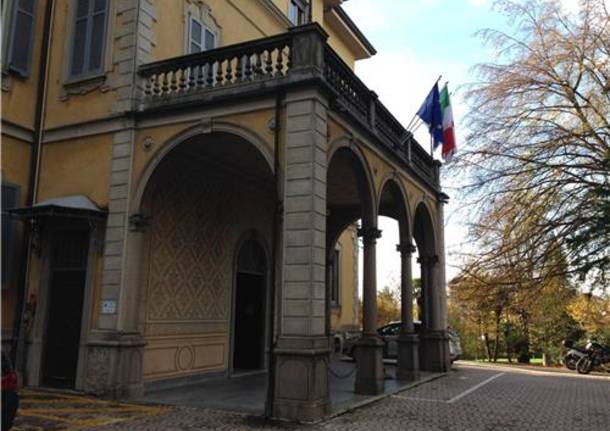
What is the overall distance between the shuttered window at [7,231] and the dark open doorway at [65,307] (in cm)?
74

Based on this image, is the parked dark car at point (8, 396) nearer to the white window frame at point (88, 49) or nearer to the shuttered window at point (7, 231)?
the shuttered window at point (7, 231)

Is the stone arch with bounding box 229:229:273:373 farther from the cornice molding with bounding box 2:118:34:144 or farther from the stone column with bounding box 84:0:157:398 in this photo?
the cornice molding with bounding box 2:118:34:144

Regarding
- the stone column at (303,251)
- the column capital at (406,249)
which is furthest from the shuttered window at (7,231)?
the column capital at (406,249)

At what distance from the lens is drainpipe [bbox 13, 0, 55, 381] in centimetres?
1049

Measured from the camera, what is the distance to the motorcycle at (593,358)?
17.5 metres

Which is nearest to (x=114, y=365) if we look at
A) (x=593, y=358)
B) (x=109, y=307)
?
(x=109, y=307)

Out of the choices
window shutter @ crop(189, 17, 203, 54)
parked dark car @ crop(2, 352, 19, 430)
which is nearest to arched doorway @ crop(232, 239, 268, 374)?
window shutter @ crop(189, 17, 203, 54)

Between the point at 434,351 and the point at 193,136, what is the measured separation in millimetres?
9480

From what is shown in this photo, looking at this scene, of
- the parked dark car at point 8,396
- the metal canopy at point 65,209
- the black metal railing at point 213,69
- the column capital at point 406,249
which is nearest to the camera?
the parked dark car at point 8,396

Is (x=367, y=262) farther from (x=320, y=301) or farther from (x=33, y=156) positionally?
(x=33, y=156)

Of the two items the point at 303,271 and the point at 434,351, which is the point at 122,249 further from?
the point at 434,351

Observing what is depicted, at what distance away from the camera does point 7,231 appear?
10.6 m

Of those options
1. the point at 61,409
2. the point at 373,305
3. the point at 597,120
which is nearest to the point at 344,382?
the point at 373,305

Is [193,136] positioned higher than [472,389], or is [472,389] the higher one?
[193,136]
